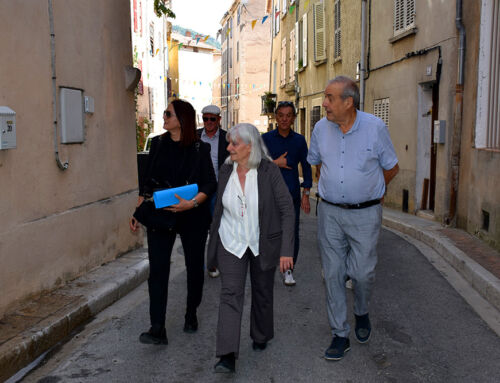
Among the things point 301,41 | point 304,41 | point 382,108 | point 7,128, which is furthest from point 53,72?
point 301,41

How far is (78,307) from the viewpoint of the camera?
468cm

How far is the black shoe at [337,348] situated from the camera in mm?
3764

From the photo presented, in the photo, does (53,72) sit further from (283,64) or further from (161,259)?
(283,64)

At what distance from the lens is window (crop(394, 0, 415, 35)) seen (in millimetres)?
10992

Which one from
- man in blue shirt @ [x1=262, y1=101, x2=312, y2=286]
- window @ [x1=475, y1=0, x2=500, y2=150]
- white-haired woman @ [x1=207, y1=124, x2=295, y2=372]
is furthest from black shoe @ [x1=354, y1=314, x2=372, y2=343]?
window @ [x1=475, y1=0, x2=500, y2=150]

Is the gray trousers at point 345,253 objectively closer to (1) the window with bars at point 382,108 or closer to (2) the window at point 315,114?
(1) the window with bars at point 382,108

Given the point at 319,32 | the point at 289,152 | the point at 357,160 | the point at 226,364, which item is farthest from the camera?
the point at 319,32

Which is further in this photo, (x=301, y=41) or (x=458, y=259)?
(x=301, y=41)

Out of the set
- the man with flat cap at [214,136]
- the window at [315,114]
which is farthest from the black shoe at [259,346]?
the window at [315,114]

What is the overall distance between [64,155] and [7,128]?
1.14 meters

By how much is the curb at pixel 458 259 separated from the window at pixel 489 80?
1.49 meters

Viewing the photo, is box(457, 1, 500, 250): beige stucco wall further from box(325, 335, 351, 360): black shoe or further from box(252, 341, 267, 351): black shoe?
box(252, 341, 267, 351): black shoe

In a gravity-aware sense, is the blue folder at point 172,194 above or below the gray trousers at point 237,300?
above

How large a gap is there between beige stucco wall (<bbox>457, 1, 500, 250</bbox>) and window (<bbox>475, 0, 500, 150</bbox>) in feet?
0.59
